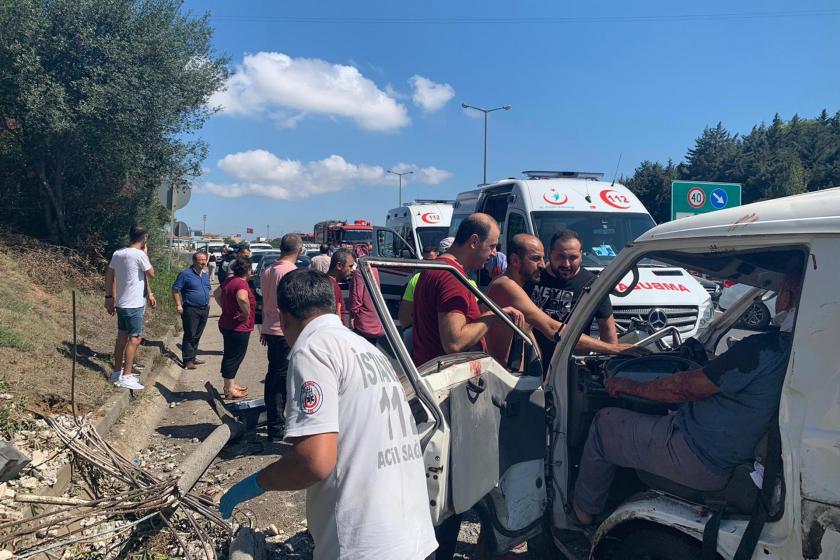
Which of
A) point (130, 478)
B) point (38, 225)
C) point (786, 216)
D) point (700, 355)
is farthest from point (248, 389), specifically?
point (38, 225)

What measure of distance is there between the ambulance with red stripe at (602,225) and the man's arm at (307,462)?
5350mm

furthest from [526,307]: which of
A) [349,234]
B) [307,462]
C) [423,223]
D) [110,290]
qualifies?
[349,234]

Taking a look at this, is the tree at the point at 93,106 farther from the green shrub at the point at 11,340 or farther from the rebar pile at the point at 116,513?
the rebar pile at the point at 116,513

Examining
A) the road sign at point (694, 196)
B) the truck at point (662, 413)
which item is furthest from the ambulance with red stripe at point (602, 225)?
the road sign at point (694, 196)

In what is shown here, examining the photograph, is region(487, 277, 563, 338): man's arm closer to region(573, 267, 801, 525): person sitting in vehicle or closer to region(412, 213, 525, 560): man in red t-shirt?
region(412, 213, 525, 560): man in red t-shirt

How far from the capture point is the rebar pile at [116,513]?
2.99 metres

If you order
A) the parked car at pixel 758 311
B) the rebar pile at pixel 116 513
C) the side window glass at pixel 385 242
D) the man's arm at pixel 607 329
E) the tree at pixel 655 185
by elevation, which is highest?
the tree at pixel 655 185

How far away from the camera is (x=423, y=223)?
46.0ft

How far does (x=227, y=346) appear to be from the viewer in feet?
24.2

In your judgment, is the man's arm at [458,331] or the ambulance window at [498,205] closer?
the man's arm at [458,331]

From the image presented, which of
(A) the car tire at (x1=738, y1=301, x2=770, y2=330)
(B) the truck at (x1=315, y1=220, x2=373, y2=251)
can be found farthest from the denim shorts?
(B) the truck at (x1=315, y1=220, x2=373, y2=251)

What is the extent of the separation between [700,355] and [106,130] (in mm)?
12409

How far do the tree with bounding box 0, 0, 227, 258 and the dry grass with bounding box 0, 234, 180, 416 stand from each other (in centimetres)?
151

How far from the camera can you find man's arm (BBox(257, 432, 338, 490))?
1934mm
